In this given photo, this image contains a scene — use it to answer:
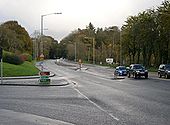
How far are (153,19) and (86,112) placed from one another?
64.2 metres

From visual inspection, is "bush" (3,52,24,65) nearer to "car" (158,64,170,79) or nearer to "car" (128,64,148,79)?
"car" (128,64,148,79)

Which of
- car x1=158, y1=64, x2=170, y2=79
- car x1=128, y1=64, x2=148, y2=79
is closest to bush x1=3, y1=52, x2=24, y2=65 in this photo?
car x1=128, y1=64, x2=148, y2=79

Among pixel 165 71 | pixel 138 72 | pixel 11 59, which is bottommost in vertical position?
pixel 138 72

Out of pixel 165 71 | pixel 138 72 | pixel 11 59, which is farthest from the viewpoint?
pixel 11 59

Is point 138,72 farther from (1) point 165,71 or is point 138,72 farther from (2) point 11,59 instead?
(2) point 11,59

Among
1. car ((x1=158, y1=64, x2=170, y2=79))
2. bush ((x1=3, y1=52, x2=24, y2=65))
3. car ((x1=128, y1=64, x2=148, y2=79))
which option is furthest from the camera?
bush ((x1=3, y1=52, x2=24, y2=65))

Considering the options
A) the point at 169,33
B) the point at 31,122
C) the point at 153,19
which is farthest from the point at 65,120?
the point at 153,19

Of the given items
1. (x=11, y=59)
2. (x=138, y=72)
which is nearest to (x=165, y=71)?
(x=138, y=72)

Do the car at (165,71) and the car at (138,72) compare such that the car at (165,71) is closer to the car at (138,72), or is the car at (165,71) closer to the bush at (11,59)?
the car at (138,72)

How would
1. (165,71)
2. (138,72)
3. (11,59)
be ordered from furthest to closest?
(11,59) → (138,72) → (165,71)

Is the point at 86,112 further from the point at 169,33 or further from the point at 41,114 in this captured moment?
the point at 169,33

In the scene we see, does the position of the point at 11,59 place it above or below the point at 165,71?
above

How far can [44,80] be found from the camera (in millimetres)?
36906

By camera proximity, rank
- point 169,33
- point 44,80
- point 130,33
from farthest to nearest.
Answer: point 130,33 → point 169,33 → point 44,80
